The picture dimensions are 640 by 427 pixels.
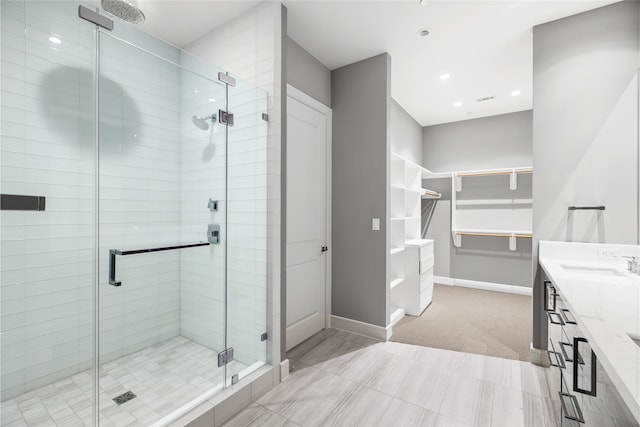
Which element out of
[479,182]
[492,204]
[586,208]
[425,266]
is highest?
[479,182]

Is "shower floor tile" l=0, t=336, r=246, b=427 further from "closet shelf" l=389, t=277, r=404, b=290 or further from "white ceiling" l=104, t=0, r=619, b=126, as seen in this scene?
"white ceiling" l=104, t=0, r=619, b=126

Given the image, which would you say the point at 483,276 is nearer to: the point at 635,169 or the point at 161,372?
the point at 635,169

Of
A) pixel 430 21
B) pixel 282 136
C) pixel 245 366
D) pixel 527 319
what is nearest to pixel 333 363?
pixel 245 366

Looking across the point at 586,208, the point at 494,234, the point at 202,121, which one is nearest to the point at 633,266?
the point at 586,208

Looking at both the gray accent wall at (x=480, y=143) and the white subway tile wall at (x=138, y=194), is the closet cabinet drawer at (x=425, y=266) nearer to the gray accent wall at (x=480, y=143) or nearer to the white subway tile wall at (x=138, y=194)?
the gray accent wall at (x=480, y=143)

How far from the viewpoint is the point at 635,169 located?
2039 mm

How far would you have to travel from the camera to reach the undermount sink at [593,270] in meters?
1.87

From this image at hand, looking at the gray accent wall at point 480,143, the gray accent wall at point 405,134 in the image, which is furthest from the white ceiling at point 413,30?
the gray accent wall at point 480,143

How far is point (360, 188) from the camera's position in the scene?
2973 mm

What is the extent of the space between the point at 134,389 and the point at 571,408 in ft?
6.97

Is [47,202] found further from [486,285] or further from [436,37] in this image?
[486,285]

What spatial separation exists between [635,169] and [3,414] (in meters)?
4.02

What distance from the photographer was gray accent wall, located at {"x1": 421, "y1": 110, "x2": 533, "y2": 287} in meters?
4.45

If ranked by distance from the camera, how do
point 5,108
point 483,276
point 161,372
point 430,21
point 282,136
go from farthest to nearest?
point 483,276 < point 430,21 < point 282,136 < point 161,372 < point 5,108
